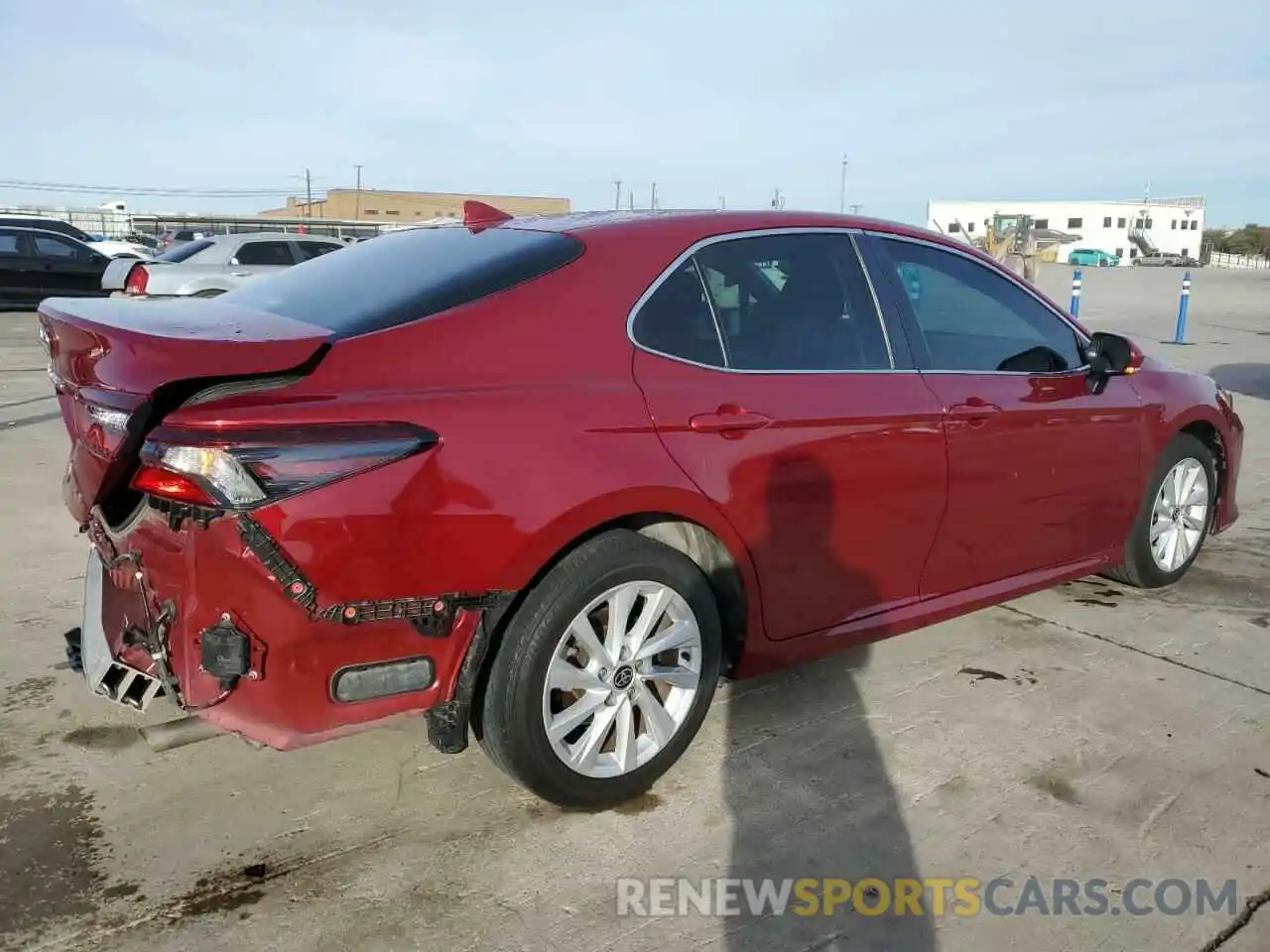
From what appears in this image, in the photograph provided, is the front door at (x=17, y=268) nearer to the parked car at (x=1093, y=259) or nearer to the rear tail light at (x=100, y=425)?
the rear tail light at (x=100, y=425)

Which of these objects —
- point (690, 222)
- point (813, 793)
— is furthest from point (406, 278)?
point (813, 793)

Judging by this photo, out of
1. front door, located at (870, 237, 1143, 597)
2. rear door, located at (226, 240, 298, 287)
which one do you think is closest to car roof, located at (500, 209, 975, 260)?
front door, located at (870, 237, 1143, 597)

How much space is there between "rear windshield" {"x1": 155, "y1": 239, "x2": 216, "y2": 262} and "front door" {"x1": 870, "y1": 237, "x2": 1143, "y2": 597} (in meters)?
13.1

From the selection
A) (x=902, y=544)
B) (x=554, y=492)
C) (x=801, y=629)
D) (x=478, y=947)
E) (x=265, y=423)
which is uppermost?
(x=265, y=423)

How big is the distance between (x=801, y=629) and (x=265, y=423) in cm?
182

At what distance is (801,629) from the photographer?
11.0ft

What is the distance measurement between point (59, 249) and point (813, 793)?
19785 millimetres

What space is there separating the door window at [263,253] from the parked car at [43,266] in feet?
17.0

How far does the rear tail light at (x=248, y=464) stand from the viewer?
2262 millimetres

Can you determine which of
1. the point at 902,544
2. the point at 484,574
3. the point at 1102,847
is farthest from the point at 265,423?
the point at 1102,847

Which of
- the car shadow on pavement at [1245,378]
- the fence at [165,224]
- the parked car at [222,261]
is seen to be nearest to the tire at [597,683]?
the car shadow on pavement at [1245,378]

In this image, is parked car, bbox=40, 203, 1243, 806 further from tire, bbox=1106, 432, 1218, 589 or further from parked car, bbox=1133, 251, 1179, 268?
parked car, bbox=1133, 251, 1179, 268

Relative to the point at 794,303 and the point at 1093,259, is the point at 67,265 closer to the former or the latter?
the point at 794,303

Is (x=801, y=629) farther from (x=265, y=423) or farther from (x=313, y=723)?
(x=265, y=423)
